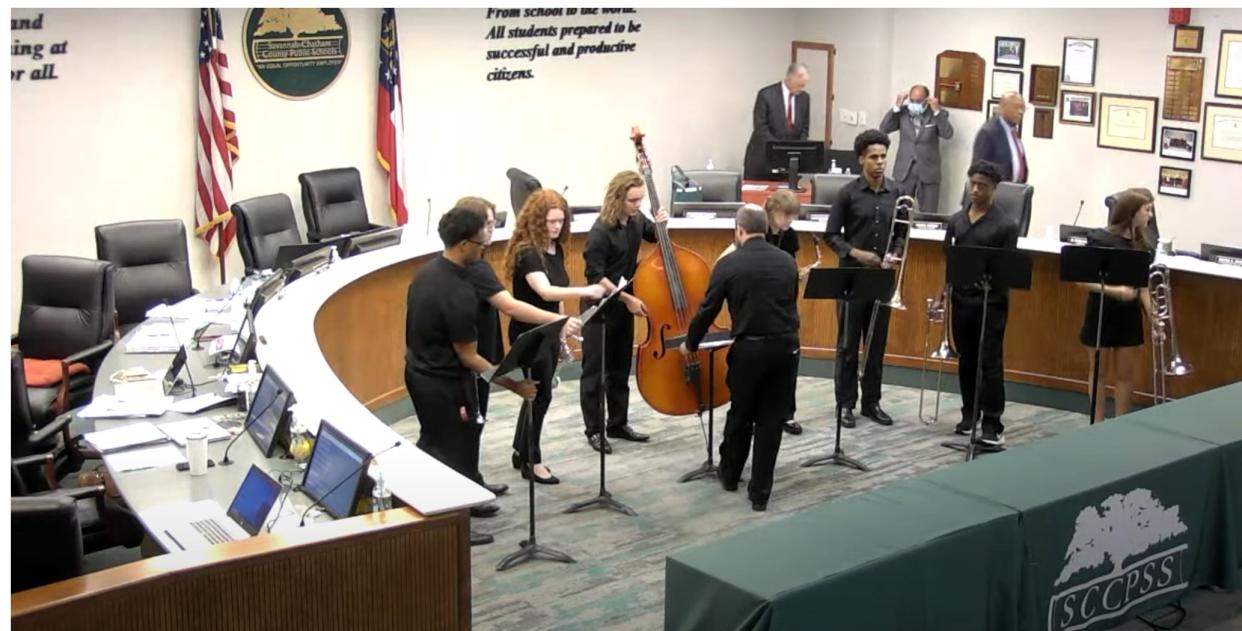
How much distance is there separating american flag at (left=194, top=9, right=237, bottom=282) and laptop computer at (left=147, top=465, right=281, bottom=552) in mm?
5669

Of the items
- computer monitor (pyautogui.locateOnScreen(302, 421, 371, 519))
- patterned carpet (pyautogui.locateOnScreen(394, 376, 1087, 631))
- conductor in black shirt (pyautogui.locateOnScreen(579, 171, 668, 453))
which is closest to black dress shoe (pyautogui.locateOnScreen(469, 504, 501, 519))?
patterned carpet (pyautogui.locateOnScreen(394, 376, 1087, 631))

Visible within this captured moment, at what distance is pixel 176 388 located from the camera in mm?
6410

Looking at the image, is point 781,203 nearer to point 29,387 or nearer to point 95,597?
point 29,387

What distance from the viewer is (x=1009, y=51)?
12.5 meters

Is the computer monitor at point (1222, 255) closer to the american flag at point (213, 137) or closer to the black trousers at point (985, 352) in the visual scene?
the black trousers at point (985, 352)

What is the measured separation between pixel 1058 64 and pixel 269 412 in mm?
8629

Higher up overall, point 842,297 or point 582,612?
point 842,297

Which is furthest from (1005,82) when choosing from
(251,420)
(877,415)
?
(251,420)

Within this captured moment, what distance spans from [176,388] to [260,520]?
6.28 ft

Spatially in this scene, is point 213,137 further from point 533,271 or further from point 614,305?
point 533,271

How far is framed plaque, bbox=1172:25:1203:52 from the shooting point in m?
11.1

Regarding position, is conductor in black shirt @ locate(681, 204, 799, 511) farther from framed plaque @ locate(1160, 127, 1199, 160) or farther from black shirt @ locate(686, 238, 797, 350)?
framed plaque @ locate(1160, 127, 1199, 160)

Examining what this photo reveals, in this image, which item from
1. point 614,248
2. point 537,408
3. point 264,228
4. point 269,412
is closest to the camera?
point 269,412

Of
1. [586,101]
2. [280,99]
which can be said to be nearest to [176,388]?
[280,99]
